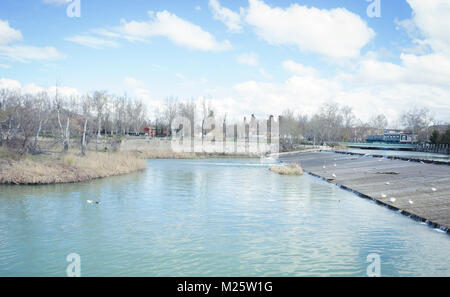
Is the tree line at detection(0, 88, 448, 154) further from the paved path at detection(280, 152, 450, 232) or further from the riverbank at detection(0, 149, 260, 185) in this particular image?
the paved path at detection(280, 152, 450, 232)

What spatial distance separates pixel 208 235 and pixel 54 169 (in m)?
19.8

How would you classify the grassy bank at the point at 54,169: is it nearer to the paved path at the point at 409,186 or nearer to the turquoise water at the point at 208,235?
the turquoise water at the point at 208,235

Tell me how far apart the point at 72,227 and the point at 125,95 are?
93.0m

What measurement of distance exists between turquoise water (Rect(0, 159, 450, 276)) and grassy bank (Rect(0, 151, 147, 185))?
6.55ft

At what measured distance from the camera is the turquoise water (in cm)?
1206

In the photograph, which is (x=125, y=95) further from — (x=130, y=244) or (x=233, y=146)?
(x=130, y=244)

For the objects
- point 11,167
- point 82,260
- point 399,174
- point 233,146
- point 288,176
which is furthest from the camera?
point 233,146

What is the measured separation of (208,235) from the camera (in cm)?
1565

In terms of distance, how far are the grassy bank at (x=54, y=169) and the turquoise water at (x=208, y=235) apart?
200 centimetres

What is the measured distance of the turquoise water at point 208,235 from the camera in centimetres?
1206

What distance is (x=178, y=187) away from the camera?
29.5 meters
